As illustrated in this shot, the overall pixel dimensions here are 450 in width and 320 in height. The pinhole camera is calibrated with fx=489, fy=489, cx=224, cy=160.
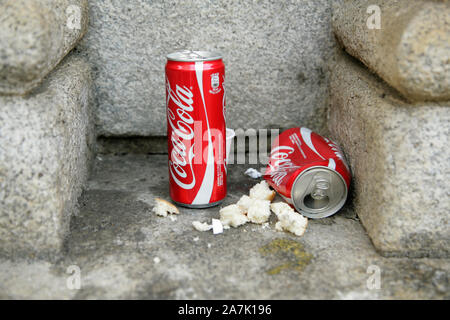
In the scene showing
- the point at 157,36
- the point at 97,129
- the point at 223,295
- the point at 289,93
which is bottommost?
the point at 223,295

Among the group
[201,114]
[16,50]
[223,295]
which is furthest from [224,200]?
[16,50]

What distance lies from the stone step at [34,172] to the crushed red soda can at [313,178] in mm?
674

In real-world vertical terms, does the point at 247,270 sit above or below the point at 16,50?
below

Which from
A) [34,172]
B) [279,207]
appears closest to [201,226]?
[279,207]

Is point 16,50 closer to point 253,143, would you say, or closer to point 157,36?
point 157,36

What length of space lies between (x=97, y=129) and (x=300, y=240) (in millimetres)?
964

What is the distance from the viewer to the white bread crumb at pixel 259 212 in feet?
4.94

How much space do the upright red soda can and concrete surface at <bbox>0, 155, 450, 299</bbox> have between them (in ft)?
0.27

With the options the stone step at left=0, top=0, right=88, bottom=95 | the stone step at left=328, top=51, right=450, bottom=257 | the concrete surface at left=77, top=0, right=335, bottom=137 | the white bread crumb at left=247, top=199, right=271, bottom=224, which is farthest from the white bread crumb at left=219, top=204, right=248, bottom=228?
the stone step at left=0, top=0, right=88, bottom=95

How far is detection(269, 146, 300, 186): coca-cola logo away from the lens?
1600 millimetres

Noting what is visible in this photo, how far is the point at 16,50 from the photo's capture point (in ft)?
3.94

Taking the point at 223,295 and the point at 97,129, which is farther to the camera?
the point at 97,129

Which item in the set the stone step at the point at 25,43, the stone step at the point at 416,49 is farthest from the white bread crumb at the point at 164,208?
the stone step at the point at 416,49

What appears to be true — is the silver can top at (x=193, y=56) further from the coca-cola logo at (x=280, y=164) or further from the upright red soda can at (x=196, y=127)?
the coca-cola logo at (x=280, y=164)
